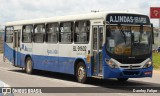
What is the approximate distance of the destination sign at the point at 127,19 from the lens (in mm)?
16281

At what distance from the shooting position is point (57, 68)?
19812 mm

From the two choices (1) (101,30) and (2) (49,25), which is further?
(2) (49,25)

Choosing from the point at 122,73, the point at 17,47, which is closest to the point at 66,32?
Result: the point at 122,73

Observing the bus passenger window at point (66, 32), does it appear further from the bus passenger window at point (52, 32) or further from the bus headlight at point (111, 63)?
the bus headlight at point (111, 63)

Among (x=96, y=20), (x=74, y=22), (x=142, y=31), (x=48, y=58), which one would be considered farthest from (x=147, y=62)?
(x=48, y=58)

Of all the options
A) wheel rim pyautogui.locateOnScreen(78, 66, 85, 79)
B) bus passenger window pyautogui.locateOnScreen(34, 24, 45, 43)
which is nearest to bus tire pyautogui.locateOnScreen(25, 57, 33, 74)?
bus passenger window pyautogui.locateOnScreen(34, 24, 45, 43)

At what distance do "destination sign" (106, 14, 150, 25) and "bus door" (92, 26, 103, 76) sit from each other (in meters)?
0.54

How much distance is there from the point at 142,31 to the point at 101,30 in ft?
5.28

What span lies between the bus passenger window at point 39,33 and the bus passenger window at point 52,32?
0.59 metres

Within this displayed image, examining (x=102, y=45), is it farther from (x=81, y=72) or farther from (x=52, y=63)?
(x=52, y=63)

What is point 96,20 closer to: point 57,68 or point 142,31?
point 142,31

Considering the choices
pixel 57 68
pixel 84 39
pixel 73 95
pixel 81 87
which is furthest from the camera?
pixel 57 68

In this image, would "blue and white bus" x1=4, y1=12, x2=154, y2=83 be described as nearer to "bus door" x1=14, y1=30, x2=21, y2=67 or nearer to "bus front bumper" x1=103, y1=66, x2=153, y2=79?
"bus front bumper" x1=103, y1=66, x2=153, y2=79

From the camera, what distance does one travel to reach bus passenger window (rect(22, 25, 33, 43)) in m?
22.9
